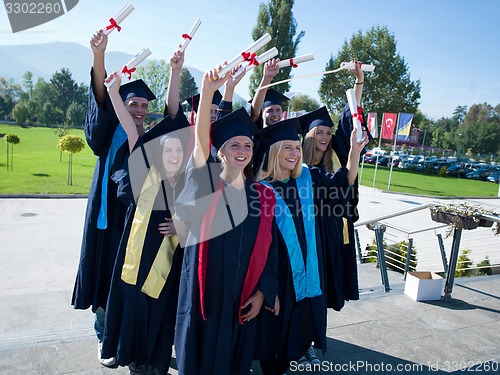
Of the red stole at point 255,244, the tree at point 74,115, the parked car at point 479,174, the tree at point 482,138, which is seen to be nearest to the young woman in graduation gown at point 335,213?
the red stole at point 255,244

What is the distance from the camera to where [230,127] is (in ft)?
8.44

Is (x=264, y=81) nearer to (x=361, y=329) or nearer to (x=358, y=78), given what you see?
(x=358, y=78)

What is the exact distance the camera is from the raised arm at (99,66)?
2.83 meters

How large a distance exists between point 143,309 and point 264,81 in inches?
87.6

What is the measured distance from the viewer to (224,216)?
2441mm

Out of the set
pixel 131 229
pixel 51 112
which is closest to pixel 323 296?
pixel 131 229

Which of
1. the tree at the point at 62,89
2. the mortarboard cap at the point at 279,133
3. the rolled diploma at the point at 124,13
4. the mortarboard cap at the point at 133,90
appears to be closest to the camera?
Result: the rolled diploma at the point at 124,13

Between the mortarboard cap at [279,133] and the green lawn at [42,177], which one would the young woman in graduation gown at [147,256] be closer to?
the mortarboard cap at [279,133]

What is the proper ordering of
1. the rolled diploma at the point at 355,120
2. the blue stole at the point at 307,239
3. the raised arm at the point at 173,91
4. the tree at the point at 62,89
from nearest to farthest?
1. the blue stole at the point at 307,239
2. the rolled diploma at the point at 355,120
3. the raised arm at the point at 173,91
4. the tree at the point at 62,89

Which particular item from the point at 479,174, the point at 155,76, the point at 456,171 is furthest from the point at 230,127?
the point at 155,76

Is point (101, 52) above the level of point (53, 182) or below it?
above

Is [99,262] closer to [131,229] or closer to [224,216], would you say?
[131,229]

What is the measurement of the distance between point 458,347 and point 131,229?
126 inches

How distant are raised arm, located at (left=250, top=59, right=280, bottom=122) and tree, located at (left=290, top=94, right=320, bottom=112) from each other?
139 ft
